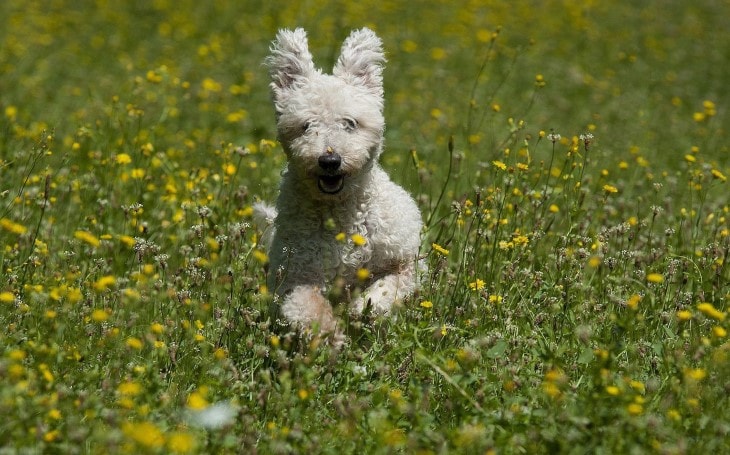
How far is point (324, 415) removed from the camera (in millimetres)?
4273

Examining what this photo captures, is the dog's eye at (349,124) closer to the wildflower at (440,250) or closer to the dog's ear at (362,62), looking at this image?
the dog's ear at (362,62)

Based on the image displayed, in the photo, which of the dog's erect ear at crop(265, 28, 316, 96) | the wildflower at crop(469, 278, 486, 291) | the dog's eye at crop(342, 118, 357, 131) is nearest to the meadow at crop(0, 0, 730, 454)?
the wildflower at crop(469, 278, 486, 291)

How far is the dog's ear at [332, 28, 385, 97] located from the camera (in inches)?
231

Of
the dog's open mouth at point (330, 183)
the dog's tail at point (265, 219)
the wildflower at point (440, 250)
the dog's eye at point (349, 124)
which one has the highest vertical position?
the dog's eye at point (349, 124)

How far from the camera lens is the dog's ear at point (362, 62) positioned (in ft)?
19.2

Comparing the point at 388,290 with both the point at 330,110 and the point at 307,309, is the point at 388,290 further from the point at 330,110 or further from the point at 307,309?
the point at 330,110

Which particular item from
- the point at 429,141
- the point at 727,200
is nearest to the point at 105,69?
the point at 429,141

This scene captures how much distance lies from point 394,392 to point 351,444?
452 mm

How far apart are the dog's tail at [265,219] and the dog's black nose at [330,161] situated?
86cm

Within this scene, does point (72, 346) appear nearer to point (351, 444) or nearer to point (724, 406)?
point (351, 444)

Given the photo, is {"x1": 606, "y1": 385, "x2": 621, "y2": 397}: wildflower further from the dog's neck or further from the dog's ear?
the dog's ear

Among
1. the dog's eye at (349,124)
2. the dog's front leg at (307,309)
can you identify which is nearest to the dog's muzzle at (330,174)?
the dog's eye at (349,124)

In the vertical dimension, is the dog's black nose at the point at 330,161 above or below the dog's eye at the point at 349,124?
below

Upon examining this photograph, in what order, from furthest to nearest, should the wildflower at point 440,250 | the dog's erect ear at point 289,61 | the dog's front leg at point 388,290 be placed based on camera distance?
1. the dog's erect ear at point 289,61
2. the dog's front leg at point 388,290
3. the wildflower at point 440,250
